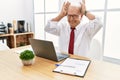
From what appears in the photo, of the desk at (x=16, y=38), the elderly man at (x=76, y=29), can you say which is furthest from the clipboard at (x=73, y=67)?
the desk at (x=16, y=38)

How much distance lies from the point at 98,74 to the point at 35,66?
19.1 inches

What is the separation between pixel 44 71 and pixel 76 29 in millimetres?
838

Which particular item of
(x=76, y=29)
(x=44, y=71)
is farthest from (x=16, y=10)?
(x=44, y=71)

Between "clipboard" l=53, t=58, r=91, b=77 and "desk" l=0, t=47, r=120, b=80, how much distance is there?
3cm

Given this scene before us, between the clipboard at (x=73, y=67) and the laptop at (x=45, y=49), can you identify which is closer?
the clipboard at (x=73, y=67)

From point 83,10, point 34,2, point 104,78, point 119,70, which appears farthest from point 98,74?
point 34,2

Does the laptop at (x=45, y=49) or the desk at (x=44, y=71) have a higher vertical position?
the laptop at (x=45, y=49)

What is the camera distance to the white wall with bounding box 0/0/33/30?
3.34 metres

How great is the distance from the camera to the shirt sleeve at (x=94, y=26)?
5.08ft

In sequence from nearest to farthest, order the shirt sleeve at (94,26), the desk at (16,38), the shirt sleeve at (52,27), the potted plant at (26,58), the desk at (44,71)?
the desk at (44,71) → the potted plant at (26,58) → the shirt sleeve at (94,26) → the shirt sleeve at (52,27) → the desk at (16,38)

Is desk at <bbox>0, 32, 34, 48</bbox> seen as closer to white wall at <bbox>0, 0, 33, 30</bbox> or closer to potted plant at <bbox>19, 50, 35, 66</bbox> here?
white wall at <bbox>0, 0, 33, 30</bbox>

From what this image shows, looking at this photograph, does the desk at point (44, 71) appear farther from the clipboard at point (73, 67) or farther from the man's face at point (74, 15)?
the man's face at point (74, 15)

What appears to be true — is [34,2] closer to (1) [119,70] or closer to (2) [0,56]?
(2) [0,56]

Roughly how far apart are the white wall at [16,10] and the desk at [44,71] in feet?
7.90
